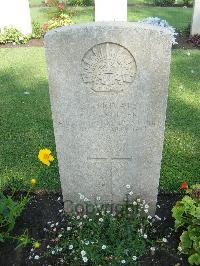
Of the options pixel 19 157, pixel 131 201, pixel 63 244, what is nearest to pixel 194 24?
pixel 19 157

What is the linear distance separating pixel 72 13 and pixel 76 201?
11083mm

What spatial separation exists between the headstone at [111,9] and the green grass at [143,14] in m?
2.29

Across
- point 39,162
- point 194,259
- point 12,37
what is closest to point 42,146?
point 39,162

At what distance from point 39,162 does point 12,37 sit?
6.33 metres

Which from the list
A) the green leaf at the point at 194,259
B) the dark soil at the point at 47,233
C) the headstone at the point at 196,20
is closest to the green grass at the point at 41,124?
the dark soil at the point at 47,233

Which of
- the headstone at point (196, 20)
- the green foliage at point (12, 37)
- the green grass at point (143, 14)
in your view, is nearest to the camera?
the headstone at point (196, 20)

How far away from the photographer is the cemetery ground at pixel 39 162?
3.31 meters

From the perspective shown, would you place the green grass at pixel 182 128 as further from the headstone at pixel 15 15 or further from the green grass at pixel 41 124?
the headstone at pixel 15 15

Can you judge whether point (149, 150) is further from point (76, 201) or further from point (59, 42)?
point (59, 42)

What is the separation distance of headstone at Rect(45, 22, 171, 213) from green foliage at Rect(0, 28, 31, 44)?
743 cm

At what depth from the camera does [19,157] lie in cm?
486

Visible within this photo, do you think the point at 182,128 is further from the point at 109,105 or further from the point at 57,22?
the point at 57,22

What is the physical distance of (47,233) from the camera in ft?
11.5

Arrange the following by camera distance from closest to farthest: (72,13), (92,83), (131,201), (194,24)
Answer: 1. (92,83)
2. (131,201)
3. (194,24)
4. (72,13)
